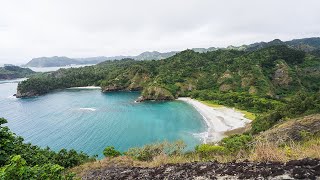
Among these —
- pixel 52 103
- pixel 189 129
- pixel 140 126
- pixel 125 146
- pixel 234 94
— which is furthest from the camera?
pixel 52 103

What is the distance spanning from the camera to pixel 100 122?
71.4 m

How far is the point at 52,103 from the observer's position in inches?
4094

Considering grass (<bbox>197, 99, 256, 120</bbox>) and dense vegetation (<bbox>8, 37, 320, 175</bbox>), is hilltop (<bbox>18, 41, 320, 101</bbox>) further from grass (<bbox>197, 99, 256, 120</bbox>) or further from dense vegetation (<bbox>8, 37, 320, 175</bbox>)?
grass (<bbox>197, 99, 256, 120</bbox>)

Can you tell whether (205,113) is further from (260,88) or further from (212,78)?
(212,78)

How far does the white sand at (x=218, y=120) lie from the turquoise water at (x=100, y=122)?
1.87m

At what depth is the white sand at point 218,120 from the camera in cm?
5563

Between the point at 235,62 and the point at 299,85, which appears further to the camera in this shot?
the point at 235,62

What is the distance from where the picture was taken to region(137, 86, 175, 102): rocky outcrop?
9688 centimetres

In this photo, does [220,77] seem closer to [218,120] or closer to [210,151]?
[218,120]

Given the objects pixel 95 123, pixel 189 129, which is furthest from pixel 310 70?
pixel 95 123

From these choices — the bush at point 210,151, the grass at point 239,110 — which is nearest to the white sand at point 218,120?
the grass at point 239,110

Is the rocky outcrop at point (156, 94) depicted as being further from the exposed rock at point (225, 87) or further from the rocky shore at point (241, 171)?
the rocky shore at point (241, 171)

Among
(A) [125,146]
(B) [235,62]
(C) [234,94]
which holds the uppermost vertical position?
(B) [235,62]

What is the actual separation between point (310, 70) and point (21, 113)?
343ft
